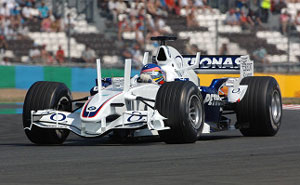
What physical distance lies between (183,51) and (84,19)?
370cm

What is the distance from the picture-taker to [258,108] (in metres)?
10.6

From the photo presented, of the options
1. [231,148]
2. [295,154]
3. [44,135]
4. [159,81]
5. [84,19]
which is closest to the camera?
[295,154]

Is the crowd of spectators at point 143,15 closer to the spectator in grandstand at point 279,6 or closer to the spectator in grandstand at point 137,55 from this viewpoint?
the spectator in grandstand at point 137,55

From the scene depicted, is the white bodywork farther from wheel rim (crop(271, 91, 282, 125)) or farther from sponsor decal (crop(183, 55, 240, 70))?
sponsor decal (crop(183, 55, 240, 70))

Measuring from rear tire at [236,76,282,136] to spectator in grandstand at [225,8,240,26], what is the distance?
37.7 feet

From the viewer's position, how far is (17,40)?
22.8 metres

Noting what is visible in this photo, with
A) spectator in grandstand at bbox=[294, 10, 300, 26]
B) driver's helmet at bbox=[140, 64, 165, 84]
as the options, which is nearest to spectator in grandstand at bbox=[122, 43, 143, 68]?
spectator in grandstand at bbox=[294, 10, 300, 26]

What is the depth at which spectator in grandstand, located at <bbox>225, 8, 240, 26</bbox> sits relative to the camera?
2216cm

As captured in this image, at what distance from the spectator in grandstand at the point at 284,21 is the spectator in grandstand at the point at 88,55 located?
6081 mm

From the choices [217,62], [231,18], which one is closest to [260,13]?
[231,18]

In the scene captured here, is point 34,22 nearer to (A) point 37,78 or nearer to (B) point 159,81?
(A) point 37,78

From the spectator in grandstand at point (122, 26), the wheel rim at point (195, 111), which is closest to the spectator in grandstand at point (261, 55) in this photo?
the spectator in grandstand at point (122, 26)

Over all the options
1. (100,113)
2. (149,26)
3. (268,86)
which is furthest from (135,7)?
(100,113)

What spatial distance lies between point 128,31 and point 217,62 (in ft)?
35.2
